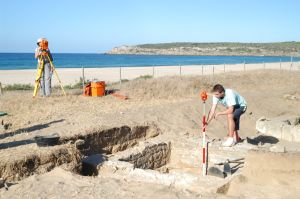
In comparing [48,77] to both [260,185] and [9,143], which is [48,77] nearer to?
[9,143]

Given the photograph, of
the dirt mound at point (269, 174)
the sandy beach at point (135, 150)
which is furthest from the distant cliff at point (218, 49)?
the dirt mound at point (269, 174)

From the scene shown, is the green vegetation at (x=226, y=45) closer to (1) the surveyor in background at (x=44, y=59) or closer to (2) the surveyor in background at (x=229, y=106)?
(1) the surveyor in background at (x=44, y=59)

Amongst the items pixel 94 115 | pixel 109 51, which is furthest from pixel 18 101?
pixel 109 51

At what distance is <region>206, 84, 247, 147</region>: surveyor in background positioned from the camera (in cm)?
805

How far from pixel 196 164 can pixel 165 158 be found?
84 cm

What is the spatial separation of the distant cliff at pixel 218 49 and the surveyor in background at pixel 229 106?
366ft

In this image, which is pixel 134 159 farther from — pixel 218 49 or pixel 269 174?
pixel 218 49

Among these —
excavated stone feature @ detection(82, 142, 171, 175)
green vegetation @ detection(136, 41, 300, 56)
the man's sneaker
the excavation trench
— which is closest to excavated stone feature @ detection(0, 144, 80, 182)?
the excavation trench

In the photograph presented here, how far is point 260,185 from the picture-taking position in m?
6.67

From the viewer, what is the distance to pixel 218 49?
136375mm

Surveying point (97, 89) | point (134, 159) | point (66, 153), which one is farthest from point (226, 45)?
point (66, 153)

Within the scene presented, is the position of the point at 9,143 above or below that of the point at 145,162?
above

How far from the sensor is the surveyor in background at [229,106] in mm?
8055

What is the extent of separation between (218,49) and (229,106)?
131 m
